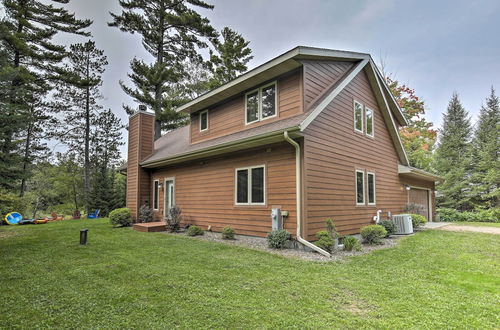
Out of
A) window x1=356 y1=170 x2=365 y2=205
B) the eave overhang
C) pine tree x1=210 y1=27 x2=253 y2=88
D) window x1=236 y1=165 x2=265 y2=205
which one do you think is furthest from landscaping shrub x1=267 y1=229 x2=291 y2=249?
pine tree x1=210 y1=27 x2=253 y2=88

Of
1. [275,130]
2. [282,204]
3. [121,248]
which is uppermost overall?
[275,130]

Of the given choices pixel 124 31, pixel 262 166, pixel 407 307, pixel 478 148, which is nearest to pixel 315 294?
pixel 407 307

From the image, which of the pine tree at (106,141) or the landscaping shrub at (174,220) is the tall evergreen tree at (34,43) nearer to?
the pine tree at (106,141)

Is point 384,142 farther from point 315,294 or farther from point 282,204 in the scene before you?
point 315,294

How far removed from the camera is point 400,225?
31.2ft

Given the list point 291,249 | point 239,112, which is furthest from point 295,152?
point 239,112

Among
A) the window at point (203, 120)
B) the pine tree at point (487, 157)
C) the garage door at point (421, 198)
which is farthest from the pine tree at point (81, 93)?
the pine tree at point (487, 157)

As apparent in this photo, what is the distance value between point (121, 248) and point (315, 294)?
5.10m

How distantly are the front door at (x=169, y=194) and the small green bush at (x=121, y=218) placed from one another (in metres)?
1.84

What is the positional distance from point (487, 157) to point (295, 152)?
72.2ft

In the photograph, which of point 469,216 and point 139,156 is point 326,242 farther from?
point 469,216

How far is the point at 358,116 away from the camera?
→ 944 centimetres

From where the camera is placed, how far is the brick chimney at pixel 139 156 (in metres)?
12.7

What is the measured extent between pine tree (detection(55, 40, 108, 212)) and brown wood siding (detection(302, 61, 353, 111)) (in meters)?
17.4
